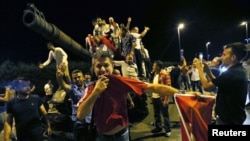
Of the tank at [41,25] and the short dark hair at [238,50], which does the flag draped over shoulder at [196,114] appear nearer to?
the short dark hair at [238,50]

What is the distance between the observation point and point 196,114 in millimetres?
4578

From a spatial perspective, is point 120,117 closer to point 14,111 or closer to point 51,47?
point 14,111

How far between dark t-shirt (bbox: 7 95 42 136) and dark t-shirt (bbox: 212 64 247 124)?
2898mm

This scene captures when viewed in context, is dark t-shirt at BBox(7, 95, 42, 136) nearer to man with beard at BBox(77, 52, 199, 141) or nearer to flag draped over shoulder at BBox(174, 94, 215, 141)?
man with beard at BBox(77, 52, 199, 141)

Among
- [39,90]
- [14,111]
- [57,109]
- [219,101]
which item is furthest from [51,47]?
[39,90]

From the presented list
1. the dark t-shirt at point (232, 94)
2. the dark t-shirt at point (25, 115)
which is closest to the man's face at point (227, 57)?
the dark t-shirt at point (232, 94)

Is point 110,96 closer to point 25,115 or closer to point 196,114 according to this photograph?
point 196,114

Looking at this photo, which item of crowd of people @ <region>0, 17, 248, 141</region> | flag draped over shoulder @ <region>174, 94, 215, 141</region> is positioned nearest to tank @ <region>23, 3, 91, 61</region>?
crowd of people @ <region>0, 17, 248, 141</region>

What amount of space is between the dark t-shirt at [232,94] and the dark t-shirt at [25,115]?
290 centimetres

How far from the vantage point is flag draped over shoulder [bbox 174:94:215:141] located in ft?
15.0

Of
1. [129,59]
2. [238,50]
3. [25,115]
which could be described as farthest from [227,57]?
[129,59]

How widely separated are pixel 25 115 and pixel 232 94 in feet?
10.5

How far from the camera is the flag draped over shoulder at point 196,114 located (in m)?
4.56

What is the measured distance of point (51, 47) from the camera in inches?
475
